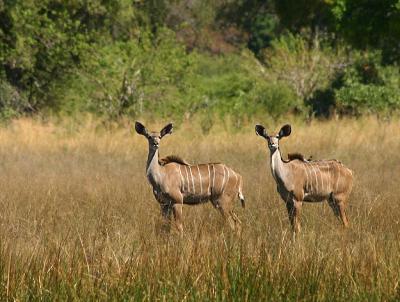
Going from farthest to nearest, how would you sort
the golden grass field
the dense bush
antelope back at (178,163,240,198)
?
the dense bush → antelope back at (178,163,240,198) → the golden grass field

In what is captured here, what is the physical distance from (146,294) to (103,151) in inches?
451

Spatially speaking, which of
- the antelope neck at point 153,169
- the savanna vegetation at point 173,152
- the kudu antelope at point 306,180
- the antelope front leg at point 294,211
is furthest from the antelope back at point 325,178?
the antelope neck at point 153,169

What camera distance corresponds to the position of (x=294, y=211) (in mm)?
8891

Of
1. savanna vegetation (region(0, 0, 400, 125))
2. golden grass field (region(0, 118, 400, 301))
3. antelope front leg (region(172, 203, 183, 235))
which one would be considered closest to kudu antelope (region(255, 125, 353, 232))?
golden grass field (region(0, 118, 400, 301))

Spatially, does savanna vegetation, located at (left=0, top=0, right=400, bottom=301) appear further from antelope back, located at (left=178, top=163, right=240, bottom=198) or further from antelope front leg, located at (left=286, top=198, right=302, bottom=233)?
antelope back, located at (left=178, top=163, right=240, bottom=198)

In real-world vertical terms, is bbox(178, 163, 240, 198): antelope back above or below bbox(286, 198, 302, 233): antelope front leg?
above

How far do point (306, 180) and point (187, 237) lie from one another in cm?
221

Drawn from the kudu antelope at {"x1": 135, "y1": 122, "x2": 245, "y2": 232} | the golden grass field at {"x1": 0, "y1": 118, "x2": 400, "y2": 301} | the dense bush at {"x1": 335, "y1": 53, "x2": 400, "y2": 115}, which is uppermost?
the dense bush at {"x1": 335, "y1": 53, "x2": 400, "y2": 115}

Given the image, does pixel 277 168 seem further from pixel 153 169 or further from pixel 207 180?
pixel 153 169

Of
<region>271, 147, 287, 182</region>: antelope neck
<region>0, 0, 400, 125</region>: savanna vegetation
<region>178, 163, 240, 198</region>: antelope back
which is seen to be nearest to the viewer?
<region>271, 147, 287, 182</region>: antelope neck

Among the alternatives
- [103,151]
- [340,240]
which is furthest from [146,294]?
[103,151]

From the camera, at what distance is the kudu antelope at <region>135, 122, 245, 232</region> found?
903 cm

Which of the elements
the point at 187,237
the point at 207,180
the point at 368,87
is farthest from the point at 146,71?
the point at 187,237

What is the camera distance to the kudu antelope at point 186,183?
903 centimetres
